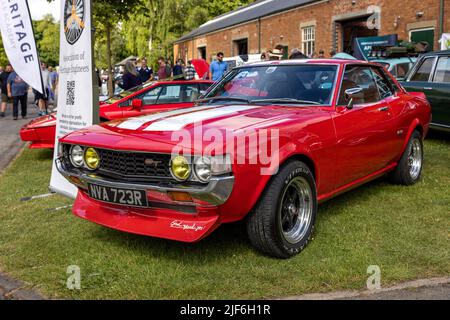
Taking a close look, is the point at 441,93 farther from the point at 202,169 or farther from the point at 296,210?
the point at 202,169

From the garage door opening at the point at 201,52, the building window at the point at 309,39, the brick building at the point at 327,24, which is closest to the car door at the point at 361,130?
the brick building at the point at 327,24

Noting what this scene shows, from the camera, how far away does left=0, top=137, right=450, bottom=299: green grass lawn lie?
3.18 metres

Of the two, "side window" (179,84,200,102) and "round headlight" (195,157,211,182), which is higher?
"side window" (179,84,200,102)

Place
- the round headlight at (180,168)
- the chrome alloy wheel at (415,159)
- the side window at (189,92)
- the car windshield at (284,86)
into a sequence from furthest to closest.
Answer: the side window at (189,92)
the chrome alloy wheel at (415,159)
the car windshield at (284,86)
the round headlight at (180,168)

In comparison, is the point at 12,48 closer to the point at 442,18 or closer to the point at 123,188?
the point at 123,188

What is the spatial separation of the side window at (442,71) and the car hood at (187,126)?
17.2ft

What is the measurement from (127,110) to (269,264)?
5.71 metres

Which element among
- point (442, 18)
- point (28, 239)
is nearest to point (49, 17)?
point (442, 18)

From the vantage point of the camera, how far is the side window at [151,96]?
28.7 feet

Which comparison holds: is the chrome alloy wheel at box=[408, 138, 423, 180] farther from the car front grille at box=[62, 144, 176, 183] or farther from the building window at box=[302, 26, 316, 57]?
the building window at box=[302, 26, 316, 57]

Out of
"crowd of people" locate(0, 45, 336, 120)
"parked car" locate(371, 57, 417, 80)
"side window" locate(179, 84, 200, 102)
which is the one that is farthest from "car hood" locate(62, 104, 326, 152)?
"crowd of people" locate(0, 45, 336, 120)

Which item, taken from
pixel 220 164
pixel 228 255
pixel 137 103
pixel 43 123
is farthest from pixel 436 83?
pixel 43 123

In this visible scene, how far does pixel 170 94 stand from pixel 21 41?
3.09m

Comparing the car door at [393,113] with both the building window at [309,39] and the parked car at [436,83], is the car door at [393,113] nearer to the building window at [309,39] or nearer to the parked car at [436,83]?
the parked car at [436,83]
